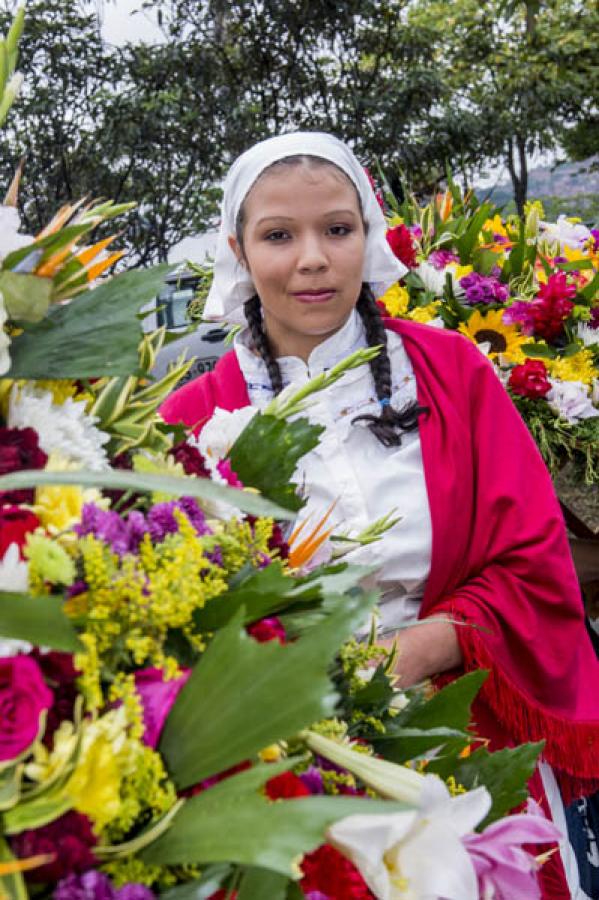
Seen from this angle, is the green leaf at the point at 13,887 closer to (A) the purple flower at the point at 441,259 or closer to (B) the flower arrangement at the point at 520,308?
(B) the flower arrangement at the point at 520,308

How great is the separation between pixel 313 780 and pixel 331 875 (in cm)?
7

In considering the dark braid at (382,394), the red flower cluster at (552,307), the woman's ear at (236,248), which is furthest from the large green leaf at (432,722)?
the red flower cluster at (552,307)

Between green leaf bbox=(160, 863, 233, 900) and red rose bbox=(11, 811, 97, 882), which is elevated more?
red rose bbox=(11, 811, 97, 882)

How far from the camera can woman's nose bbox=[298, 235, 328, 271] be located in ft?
6.08

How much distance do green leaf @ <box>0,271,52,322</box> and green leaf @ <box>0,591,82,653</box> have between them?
0.87 ft

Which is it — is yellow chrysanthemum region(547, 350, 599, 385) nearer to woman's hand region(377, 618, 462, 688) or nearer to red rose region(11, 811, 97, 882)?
woman's hand region(377, 618, 462, 688)

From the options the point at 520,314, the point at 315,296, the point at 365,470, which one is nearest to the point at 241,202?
the point at 315,296

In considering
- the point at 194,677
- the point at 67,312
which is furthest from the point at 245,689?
the point at 67,312

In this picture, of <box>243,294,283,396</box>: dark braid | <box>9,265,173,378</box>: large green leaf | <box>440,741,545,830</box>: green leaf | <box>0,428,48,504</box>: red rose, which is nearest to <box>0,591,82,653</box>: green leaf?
<box>0,428,48,504</box>: red rose

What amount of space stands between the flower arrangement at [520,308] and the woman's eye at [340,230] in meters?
0.92

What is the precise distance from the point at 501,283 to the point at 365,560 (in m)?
1.45

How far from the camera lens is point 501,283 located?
3.04 meters

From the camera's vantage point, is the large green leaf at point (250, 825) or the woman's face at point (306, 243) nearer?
the large green leaf at point (250, 825)

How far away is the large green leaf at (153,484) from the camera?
2.31 ft
